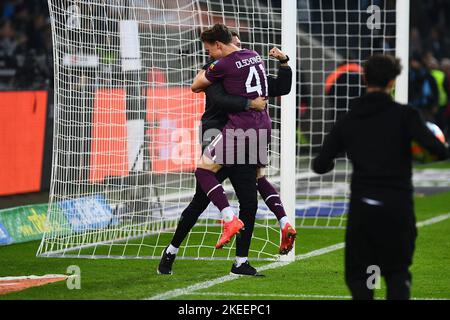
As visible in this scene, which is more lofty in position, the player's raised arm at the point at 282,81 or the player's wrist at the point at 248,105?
the player's raised arm at the point at 282,81

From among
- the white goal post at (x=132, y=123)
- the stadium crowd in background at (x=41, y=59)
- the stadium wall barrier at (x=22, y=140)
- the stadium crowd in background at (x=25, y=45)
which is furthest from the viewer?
the stadium crowd in background at (x=41, y=59)

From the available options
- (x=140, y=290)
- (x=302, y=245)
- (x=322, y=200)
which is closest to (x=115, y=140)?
(x=302, y=245)

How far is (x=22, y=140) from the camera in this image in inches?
588

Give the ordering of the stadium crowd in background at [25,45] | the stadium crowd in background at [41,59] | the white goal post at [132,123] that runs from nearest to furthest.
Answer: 1. the white goal post at [132,123]
2. the stadium crowd in background at [25,45]
3. the stadium crowd in background at [41,59]

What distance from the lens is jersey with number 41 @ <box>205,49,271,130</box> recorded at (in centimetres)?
945

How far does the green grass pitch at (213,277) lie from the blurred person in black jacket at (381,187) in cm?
196

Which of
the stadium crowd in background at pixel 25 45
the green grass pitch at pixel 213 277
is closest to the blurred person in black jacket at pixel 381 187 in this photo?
the green grass pitch at pixel 213 277

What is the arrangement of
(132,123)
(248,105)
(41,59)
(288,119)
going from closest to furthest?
(248,105)
(288,119)
(132,123)
(41,59)

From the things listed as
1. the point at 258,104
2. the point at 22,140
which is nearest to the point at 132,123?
the point at 258,104

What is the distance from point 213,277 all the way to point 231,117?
4.35 feet

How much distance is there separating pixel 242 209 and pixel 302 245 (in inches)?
101

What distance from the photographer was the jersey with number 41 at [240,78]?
9453 millimetres

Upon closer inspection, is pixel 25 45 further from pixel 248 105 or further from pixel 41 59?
pixel 248 105

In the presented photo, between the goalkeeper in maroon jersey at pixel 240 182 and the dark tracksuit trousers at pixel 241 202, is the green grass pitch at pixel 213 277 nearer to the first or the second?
the goalkeeper in maroon jersey at pixel 240 182
